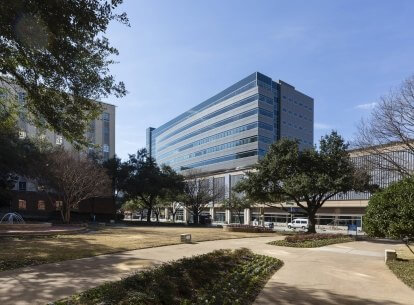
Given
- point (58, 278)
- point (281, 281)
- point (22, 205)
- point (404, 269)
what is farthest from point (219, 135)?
point (58, 278)

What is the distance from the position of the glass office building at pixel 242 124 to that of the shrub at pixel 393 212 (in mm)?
72327

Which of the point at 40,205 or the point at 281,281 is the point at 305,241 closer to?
the point at 281,281

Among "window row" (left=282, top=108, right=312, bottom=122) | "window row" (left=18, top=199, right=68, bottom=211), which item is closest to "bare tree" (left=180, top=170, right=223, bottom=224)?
"window row" (left=18, top=199, right=68, bottom=211)

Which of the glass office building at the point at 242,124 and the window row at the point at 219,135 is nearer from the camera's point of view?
the glass office building at the point at 242,124

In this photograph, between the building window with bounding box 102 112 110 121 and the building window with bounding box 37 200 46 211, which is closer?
the building window with bounding box 37 200 46 211

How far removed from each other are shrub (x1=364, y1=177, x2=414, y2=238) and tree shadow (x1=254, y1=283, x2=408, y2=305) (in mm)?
3789

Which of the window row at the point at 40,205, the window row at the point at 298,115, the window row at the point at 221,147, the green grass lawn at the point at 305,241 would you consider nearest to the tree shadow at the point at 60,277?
the green grass lawn at the point at 305,241

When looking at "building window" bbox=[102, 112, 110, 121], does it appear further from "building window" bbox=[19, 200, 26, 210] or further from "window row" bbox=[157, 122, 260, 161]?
"window row" bbox=[157, 122, 260, 161]

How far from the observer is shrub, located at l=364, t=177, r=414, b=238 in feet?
42.5

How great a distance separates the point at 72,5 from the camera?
9750 mm

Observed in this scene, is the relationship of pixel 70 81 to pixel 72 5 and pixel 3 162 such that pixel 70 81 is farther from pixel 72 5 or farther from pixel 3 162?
pixel 3 162

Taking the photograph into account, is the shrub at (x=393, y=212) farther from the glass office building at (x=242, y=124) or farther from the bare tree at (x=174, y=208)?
the glass office building at (x=242, y=124)

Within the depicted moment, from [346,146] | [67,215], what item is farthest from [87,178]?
[346,146]

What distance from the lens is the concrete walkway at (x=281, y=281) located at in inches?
369
